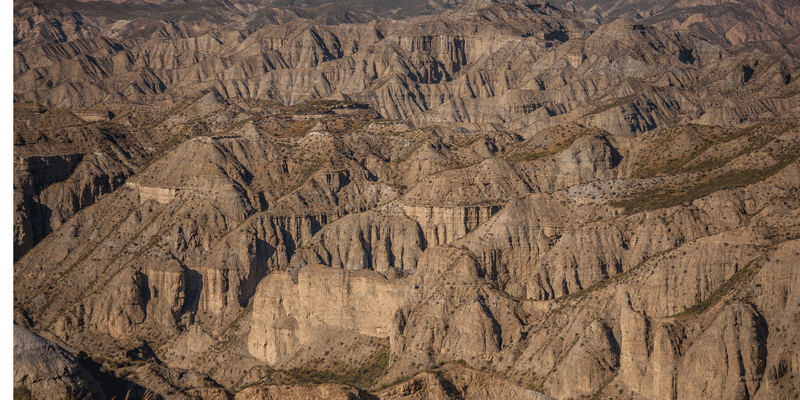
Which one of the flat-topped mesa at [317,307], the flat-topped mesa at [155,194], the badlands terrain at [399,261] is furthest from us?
the flat-topped mesa at [155,194]

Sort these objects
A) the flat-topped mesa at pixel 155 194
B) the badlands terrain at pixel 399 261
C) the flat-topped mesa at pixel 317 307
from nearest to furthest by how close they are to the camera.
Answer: the badlands terrain at pixel 399 261, the flat-topped mesa at pixel 317 307, the flat-topped mesa at pixel 155 194

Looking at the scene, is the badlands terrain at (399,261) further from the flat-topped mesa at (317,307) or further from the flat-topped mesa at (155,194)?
the flat-topped mesa at (155,194)

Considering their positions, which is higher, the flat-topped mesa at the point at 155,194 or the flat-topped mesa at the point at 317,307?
the flat-topped mesa at the point at 155,194

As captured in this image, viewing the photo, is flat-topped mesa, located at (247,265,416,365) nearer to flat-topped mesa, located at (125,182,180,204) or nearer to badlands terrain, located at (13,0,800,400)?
badlands terrain, located at (13,0,800,400)

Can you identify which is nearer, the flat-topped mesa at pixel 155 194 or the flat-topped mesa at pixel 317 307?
the flat-topped mesa at pixel 317 307

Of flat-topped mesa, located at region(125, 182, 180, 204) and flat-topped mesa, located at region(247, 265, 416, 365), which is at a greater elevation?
flat-topped mesa, located at region(125, 182, 180, 204)

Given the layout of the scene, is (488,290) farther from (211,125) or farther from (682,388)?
(211,125)

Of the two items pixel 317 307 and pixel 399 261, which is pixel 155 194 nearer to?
pixel 399 261

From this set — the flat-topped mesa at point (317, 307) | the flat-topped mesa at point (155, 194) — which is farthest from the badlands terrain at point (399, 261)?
the flat-topped mesa at point (155, 194)

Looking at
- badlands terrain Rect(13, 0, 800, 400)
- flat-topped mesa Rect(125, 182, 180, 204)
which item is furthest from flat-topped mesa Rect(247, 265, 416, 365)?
flat-topped mesa Rect(125, 182, 180, 204)
